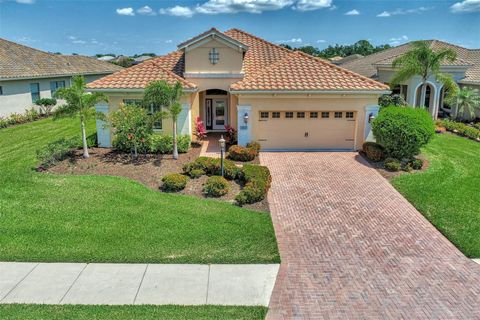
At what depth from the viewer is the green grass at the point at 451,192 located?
10.7 metres

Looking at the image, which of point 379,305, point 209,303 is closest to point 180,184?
point 209,303

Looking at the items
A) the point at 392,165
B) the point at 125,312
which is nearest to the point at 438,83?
the point at 392,165

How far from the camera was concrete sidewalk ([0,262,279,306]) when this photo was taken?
7.57 meters

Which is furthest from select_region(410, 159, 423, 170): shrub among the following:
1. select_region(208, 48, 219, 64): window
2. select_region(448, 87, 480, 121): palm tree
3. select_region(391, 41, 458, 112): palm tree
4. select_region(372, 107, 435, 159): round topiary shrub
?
select_region(208, 48, 219, 64): window

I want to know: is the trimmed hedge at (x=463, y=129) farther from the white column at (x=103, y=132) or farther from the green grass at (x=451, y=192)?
the white column at (x=103, y=132)

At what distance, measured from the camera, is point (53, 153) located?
15.7 m

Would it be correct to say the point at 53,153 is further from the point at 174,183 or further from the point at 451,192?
the point at 451,192

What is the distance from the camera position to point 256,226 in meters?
10.8

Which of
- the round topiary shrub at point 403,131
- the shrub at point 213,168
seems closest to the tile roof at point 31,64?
the shrub at point 213,168

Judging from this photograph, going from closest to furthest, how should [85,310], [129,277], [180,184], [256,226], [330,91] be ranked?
[85,310] < [129,277] < [256,226] < [180,184] < [330,91]

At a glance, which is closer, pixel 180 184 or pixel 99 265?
pixel 99 265

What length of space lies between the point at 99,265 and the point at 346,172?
1029 cm

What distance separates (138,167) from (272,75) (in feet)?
26.0

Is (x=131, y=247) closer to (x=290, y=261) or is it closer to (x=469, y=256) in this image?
(x=290, y=261)
